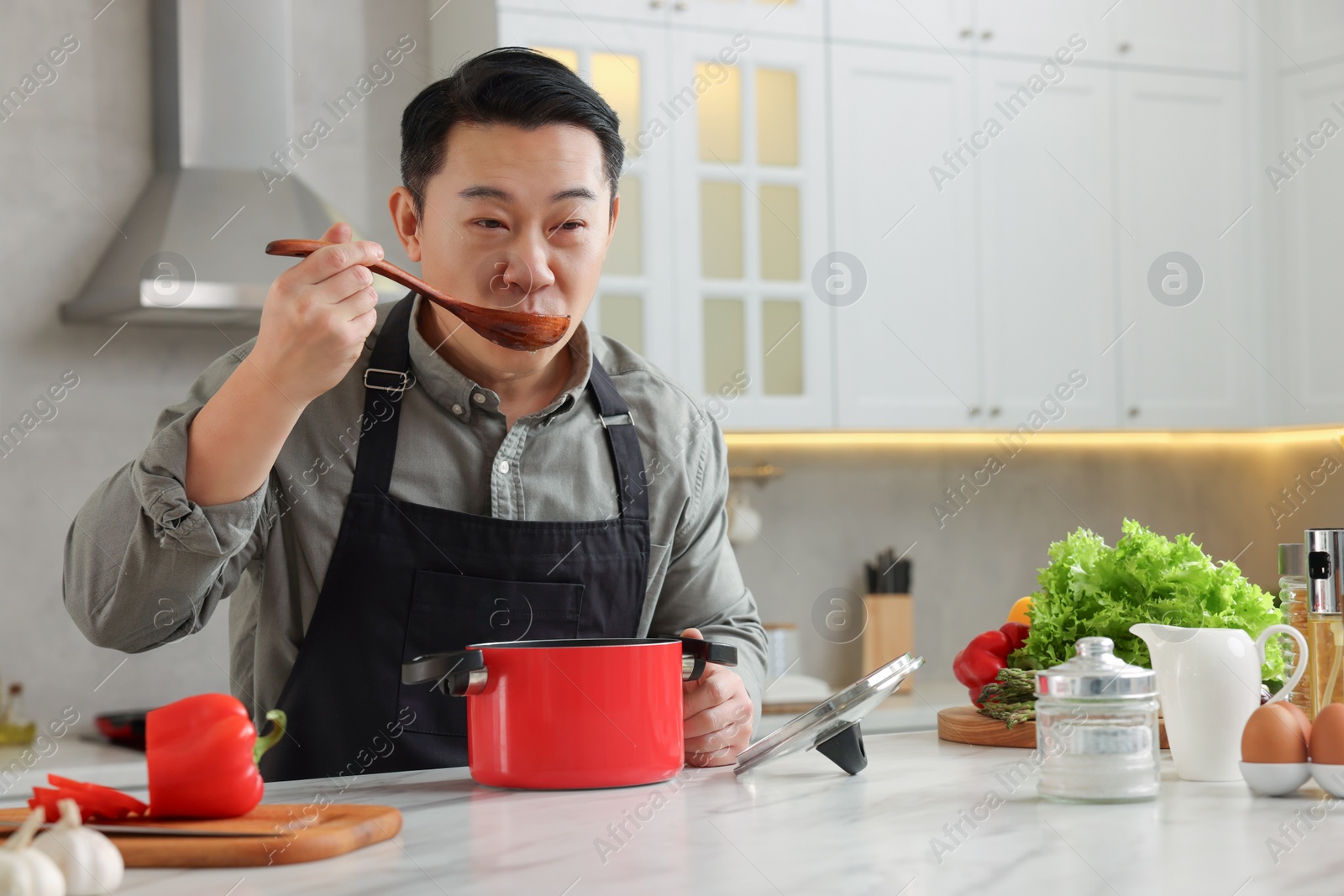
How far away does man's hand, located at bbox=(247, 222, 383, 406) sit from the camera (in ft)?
3.59

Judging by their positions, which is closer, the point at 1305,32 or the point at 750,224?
the point at 750,224

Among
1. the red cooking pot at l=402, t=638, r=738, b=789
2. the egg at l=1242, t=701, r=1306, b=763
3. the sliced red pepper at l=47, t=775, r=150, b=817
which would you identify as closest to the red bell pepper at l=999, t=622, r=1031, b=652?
the egg at l=1242, t=701, r=1306, b=763

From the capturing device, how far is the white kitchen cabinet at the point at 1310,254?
3.30 metres

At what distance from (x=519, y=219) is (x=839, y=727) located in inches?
24.6

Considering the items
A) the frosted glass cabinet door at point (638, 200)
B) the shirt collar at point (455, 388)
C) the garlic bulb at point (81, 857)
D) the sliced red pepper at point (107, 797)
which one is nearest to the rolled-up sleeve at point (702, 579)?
the shirt collar at point (455, 388)

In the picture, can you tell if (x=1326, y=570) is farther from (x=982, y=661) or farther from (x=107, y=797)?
(x=107, y=797)

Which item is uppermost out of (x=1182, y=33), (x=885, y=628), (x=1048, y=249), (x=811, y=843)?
(x=1182, y=33)

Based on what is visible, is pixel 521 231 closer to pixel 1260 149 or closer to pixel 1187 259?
pixel 1187 259

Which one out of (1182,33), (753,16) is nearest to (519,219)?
(753,16)

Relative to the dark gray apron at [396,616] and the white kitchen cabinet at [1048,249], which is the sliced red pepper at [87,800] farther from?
the white kitchen cabinet at [1048,249]

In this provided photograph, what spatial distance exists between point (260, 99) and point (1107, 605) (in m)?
2.33

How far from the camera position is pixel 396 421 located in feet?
4.76

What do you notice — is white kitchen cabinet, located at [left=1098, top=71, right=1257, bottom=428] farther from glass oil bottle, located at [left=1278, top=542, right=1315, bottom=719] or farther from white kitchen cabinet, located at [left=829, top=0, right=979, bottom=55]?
glass oil bottle, located at [left=1278, top=542, right=1315, bottom=719]

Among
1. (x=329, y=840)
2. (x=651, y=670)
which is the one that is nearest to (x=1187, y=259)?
(x=651, y=670)
